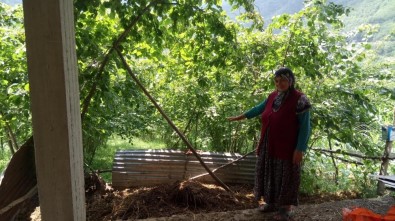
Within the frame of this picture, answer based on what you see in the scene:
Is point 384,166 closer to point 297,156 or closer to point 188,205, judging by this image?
point 297,156

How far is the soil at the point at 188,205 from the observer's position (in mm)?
3302

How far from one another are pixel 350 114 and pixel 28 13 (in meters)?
3.55

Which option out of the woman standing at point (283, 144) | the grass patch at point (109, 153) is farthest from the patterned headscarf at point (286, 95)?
the grass patch at point (109, 153)

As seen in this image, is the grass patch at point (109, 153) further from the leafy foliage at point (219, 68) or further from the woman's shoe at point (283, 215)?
the woman's shoe at point (283, 215)

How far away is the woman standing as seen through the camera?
114 inches

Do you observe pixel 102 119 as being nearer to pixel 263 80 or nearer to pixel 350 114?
pixel 263 80

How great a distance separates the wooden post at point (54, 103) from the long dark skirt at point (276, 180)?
6.46ft

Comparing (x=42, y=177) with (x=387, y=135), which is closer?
(x=42, y=177)

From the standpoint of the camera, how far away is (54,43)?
5.17 ft

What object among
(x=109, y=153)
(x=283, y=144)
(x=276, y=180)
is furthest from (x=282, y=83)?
(x=109, y=153)

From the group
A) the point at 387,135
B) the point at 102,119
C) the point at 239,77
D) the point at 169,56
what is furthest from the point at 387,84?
the point at 102,119

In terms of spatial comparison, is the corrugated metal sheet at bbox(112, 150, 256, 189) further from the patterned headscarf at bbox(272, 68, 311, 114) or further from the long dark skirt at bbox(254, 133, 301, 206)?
the patterned headscarf at bbox(272, 68, 311, 114)

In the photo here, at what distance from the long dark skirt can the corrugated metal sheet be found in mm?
1276

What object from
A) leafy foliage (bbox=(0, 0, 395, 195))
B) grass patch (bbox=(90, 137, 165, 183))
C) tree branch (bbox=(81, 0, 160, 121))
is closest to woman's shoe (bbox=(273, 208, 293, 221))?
leafy foliage (bbox=(0, 0, 395, 195))
